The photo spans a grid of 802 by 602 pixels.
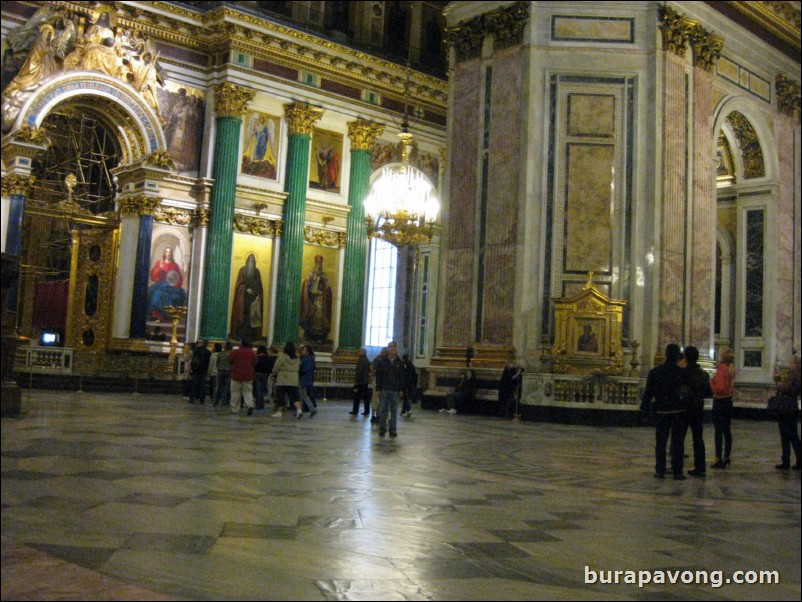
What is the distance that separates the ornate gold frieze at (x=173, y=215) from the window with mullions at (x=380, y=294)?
8.82 meters

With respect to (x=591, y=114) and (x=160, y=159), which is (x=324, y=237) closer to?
(x=160, y=159)

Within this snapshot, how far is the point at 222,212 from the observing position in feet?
81.6

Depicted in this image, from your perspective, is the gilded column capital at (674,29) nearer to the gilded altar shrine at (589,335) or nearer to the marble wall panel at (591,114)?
the marble wall panel at (591,114)

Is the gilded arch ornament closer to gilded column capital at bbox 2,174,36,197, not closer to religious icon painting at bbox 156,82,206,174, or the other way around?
religious icon painting at bbox 156,82,206,174

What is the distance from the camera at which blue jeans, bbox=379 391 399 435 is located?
11406 mm

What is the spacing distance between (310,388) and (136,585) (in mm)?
Answer: 12836

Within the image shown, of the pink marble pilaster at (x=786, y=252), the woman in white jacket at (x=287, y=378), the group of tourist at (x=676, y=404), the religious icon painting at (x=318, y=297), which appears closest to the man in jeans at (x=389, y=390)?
the woman in white jacket at (x=287, y=378)

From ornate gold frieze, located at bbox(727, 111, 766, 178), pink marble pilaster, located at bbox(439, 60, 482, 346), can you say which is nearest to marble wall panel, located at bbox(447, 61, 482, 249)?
pink marble pilaster, located at bbox(439, 60, 482, 346)

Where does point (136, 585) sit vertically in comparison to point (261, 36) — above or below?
below

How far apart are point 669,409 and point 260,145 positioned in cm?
1982

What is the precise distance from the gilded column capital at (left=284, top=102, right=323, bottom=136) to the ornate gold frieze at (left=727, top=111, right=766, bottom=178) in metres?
12.4

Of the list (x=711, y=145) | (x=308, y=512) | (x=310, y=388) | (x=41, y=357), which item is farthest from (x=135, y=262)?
(x=308, y=512)

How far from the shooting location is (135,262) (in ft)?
80.0

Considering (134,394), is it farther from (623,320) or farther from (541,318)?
(623,320)
